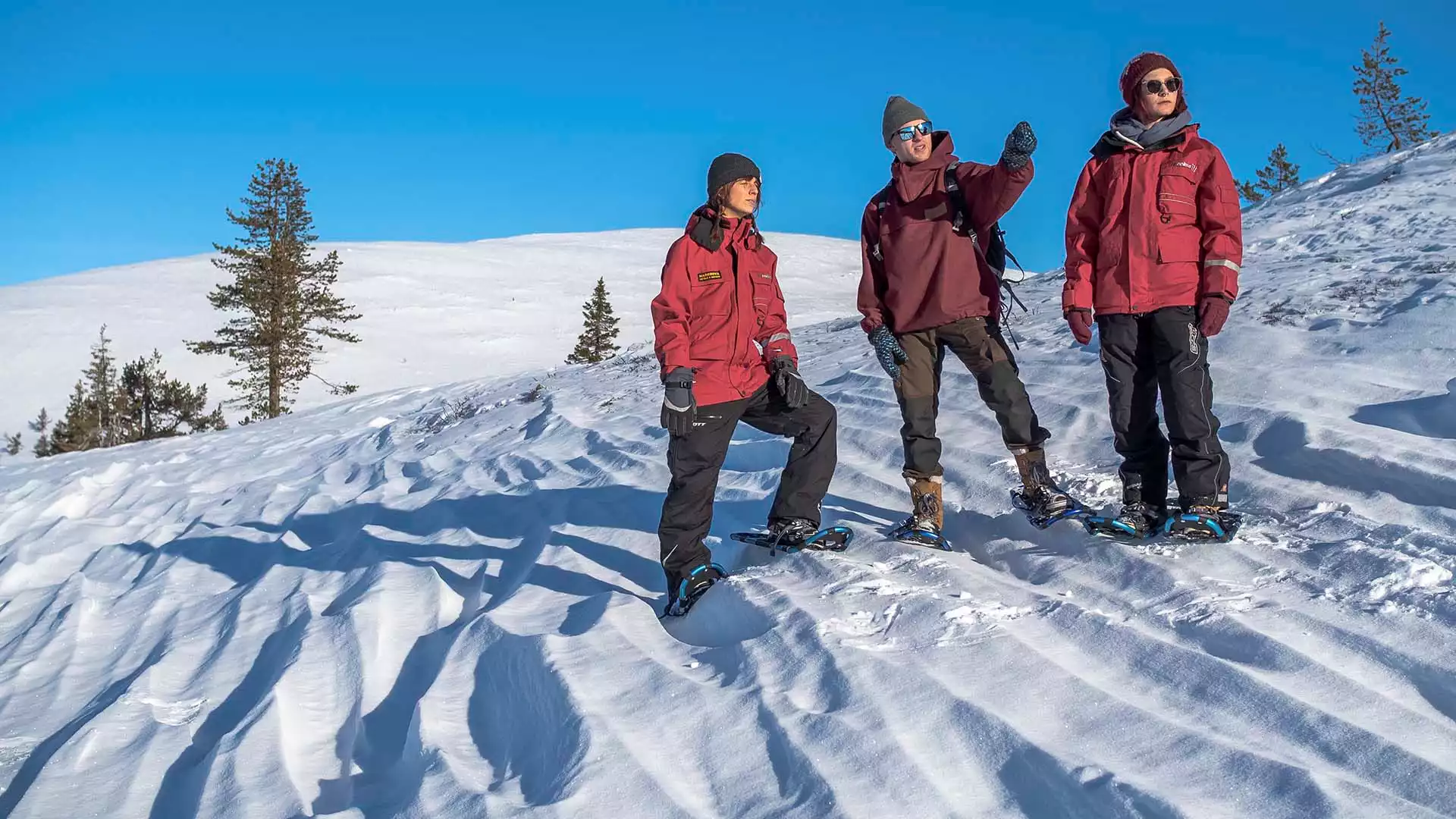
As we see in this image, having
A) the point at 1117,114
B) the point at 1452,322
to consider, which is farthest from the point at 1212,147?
the point at 1452,322

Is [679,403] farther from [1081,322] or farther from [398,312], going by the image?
[398,312]

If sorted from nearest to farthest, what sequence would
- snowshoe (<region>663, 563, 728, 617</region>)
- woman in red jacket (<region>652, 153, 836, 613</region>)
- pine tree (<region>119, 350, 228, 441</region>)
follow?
snowshoe (<region>663, 563, 728, 617</region>) < woman in red jacket (<region>652, 153, 836, 613</region>) < pine tree (<region>119, 350, 228, 441</region>)

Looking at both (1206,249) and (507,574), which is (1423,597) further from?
(507,574)

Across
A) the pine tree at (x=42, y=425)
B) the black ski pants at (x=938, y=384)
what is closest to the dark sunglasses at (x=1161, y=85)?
the black ski pants at (x=938, y=384)

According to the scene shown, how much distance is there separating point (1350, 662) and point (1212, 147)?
2202 millimetres

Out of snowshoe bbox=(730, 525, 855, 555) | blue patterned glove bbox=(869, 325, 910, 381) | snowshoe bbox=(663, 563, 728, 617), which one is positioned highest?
blue patterned glove bbox=(869, 325, 910, 381)

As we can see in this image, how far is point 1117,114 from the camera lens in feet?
14.3

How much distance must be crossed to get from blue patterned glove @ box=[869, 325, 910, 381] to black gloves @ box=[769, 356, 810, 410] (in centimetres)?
38

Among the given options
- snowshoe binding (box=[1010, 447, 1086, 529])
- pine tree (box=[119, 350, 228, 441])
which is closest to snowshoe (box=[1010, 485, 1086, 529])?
snowshoe binding (box=[1010, 447, 1086, 529])

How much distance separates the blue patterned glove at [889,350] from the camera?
Answer: 15.0ft

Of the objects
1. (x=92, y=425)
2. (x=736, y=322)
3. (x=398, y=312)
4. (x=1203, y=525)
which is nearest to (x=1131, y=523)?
(x=1203, y=525)

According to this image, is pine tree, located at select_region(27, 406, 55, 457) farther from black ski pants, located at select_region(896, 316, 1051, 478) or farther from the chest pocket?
the chest pocket

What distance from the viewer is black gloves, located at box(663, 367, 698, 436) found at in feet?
14.1

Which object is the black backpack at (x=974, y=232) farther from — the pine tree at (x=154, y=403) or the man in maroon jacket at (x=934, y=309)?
the pine tree at (x=154, y=403)
